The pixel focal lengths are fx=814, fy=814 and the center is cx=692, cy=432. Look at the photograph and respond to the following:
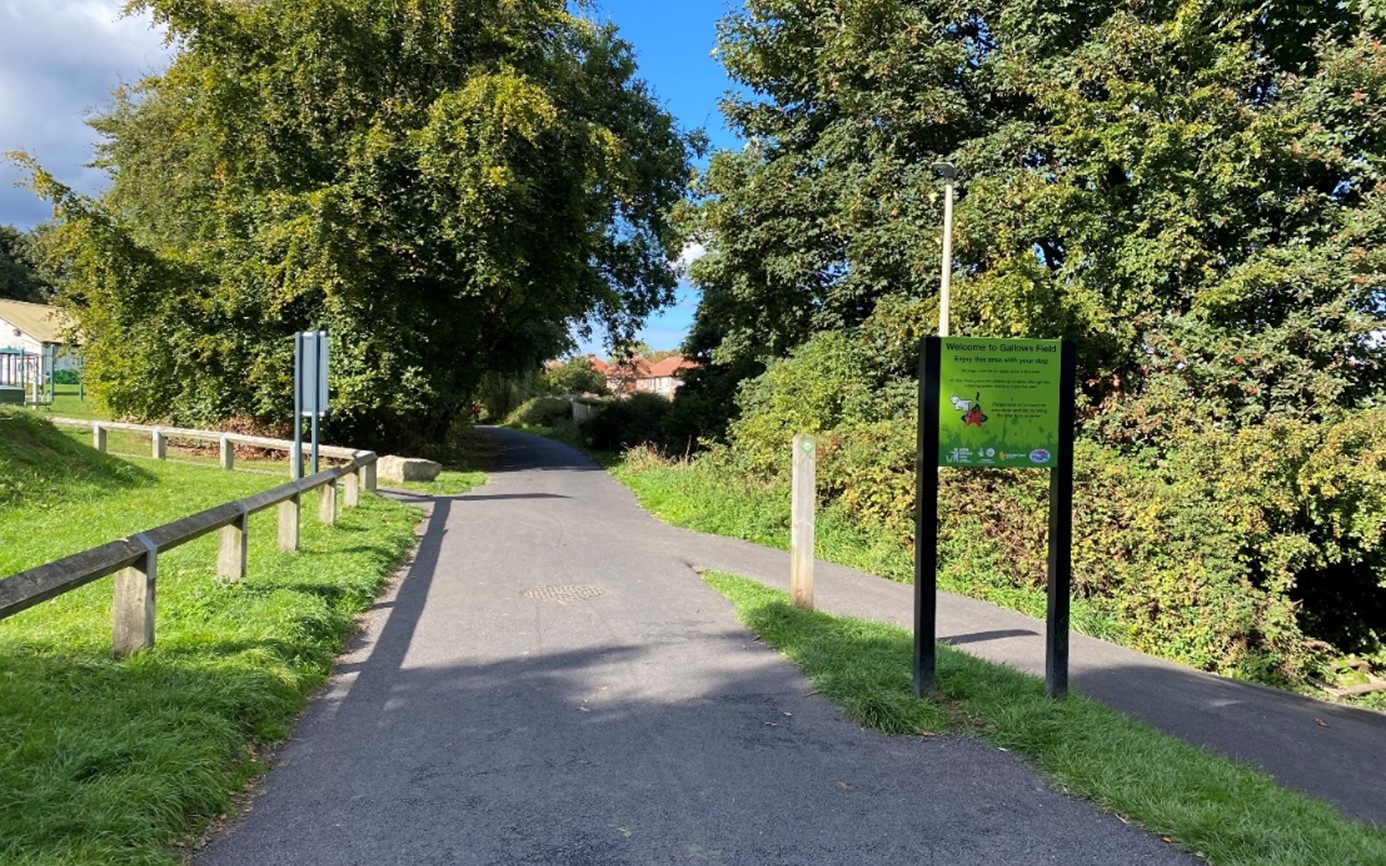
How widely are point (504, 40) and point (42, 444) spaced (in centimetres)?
1204

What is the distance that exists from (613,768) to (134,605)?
2987 millimetres

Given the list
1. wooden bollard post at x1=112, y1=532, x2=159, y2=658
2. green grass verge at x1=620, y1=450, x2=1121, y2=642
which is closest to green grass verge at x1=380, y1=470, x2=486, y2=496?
green grass verge at x1=620, y1=450, x2=1121, y2=642

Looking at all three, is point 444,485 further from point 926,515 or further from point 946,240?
point 926,515

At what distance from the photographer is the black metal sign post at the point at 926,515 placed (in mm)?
4770

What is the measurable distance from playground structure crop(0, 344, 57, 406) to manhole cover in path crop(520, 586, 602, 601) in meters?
22.4

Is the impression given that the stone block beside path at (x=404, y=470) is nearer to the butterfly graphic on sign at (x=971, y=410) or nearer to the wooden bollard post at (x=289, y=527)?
the wooden bollard post at (x=289, y=527)

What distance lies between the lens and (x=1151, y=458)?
36.8 feet

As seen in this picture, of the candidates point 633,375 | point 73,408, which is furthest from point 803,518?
point 633,375

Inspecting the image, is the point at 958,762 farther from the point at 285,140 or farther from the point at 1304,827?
the point at 285,140

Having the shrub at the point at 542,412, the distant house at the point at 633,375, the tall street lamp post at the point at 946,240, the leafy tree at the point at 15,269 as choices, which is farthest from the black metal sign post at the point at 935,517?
the leafy tree at the point at 15,269

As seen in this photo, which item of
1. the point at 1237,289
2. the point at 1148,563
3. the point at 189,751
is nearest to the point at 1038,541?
the point at 1148,563

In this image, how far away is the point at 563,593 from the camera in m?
7.46

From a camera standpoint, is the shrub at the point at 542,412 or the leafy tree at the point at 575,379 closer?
the shrub at the point at 542,412

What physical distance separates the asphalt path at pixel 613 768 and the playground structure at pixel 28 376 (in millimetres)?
23887
